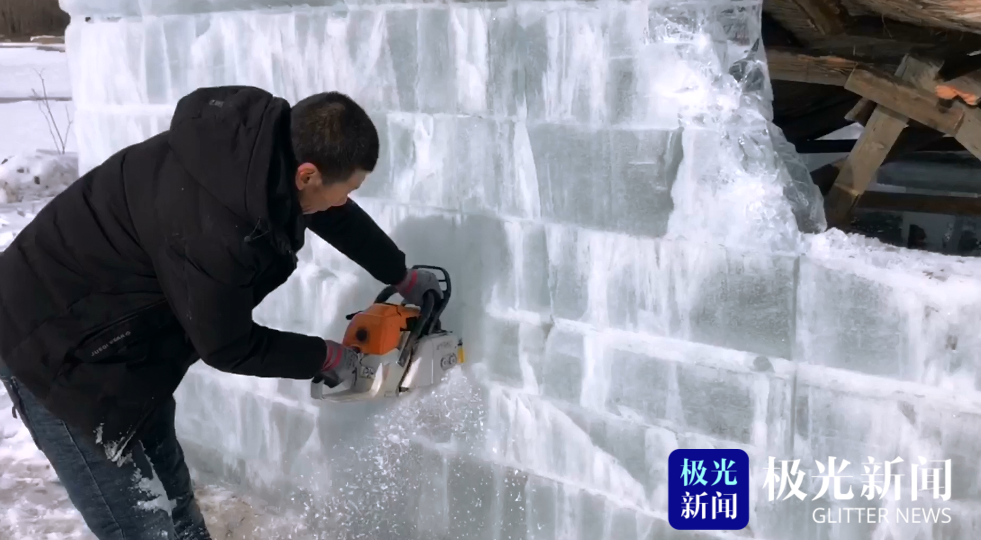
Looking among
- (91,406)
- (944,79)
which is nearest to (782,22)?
(944,79)

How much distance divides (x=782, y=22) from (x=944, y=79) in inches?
19.0

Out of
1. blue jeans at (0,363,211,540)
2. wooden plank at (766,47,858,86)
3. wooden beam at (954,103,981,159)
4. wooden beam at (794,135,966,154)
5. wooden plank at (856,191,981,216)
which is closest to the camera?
blue jeans at (0,363,211,540)

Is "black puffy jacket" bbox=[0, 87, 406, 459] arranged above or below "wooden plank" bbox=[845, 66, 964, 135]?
below

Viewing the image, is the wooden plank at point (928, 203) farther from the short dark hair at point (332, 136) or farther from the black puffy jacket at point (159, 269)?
the black puffy jacket at point (159, 269)

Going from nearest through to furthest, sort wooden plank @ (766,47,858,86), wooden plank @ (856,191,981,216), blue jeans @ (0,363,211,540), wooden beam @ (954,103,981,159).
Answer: blue jeans @ (0,363,211,540), wooden beam @ (954,103,981,159), wooden plank @ (766,47,858,86), wooden plank @ (856,191,981,216)

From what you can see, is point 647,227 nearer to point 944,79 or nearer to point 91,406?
point 944,79

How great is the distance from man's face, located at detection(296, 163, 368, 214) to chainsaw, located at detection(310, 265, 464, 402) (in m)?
0.40

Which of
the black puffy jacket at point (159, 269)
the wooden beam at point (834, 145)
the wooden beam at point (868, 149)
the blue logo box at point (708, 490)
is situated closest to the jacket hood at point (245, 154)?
the black puffy jacket at point (159, 269)

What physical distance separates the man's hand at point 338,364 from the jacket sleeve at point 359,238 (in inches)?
9.5

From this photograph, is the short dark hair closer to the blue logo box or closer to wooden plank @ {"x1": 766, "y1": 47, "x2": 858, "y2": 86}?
the blue logo box

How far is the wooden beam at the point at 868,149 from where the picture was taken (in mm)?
2125

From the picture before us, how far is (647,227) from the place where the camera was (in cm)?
187

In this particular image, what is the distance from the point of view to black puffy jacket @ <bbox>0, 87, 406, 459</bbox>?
1.58 m

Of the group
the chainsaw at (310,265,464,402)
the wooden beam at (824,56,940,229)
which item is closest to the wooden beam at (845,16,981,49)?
the wooden beam at (824,56,940,229)
